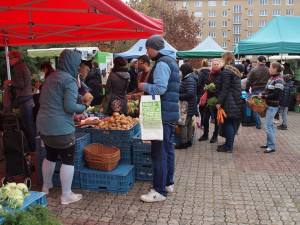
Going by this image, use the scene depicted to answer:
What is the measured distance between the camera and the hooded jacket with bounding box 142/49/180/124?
360 cm

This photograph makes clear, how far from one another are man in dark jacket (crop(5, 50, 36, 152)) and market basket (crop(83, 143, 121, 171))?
7.37 ft

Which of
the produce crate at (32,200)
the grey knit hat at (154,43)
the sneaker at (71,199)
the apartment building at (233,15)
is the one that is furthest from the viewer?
the apartment building at (233,15)

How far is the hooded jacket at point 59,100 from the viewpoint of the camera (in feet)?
11.8

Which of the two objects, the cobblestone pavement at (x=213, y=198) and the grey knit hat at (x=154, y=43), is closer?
the cobblestone pavement at (x=213, y=198)

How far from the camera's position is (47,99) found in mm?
3633

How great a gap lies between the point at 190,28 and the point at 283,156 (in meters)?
30.2

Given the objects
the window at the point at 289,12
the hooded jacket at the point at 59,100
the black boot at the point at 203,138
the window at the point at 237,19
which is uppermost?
the window at the point at 289,12

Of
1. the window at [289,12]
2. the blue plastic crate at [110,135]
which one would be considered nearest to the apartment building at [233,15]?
the window at [289,12]

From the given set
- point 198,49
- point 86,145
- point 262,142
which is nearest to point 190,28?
point 198,49

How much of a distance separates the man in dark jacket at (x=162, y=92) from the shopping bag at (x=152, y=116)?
10 centimetres

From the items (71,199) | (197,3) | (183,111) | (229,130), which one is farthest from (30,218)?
(197,3)

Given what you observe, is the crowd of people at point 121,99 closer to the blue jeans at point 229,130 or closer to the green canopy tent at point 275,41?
the blue jeans at point 229,130

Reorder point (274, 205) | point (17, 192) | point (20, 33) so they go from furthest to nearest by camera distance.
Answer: point (20, 33)
point (274, 205)
point (17, 192)

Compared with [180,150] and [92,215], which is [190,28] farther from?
[92,215]
